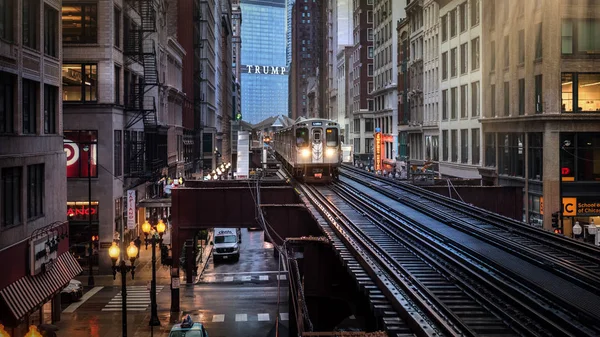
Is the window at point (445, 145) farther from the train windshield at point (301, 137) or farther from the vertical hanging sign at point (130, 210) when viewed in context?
the vertical hanging sign at point (130, 210)

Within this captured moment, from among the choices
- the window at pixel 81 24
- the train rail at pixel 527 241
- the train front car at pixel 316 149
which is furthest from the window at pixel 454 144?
the window at pixel 81 24

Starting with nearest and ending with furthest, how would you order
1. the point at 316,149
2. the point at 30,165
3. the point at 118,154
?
the point at 30,165 < the point at 118,154 < the point at 316,149

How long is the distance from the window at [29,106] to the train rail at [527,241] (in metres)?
16.1

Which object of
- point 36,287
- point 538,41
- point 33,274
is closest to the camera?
point 33,274

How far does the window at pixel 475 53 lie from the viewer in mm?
55609

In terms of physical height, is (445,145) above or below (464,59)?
below

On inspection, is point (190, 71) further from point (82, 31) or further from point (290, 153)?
point (82, 31)

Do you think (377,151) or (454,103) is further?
(377,151)

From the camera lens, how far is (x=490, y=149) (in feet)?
170

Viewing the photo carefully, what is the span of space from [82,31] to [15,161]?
2016 cm

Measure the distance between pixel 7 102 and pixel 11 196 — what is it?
123 inches

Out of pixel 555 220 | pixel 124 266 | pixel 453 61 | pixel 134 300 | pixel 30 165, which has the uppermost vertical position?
pixel 453 61

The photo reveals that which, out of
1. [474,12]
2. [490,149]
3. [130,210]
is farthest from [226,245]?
[474,12]

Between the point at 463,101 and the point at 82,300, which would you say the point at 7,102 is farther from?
the point at 463,101
